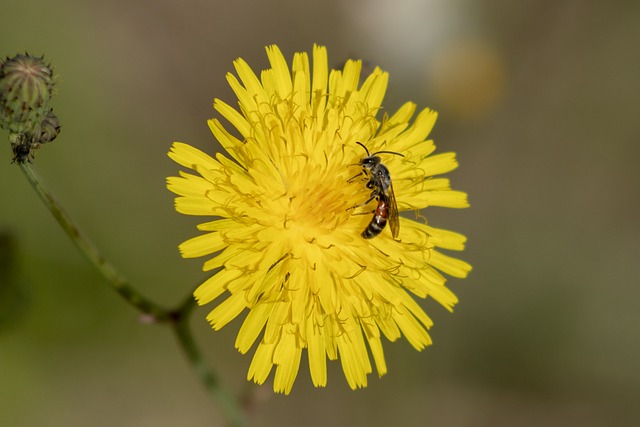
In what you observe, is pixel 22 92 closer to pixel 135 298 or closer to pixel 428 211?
pixel 135 298

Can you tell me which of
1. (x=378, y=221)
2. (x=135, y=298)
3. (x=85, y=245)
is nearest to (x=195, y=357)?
(x=135, y=298)

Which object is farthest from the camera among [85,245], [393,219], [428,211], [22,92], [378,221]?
[428,211]

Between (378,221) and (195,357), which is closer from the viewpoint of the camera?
(378,221)

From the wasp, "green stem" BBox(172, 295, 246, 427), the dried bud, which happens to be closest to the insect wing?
the wasp

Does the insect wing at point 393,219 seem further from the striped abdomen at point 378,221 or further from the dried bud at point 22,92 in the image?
the dried bud at point 22,92

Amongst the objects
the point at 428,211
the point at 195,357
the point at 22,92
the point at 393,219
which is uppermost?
the point at 22,92

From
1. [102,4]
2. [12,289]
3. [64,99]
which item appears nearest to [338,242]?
[12,289]

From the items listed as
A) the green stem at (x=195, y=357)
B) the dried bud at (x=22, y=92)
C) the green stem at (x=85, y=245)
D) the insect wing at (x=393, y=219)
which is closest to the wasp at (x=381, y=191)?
the insect wing at (x=393, y=219)

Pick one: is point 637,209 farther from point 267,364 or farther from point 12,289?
point 12,289

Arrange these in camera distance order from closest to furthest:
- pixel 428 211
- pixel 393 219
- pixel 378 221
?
1. pixel 378 221
2. pixel 393 219
3. pixel 428 211
